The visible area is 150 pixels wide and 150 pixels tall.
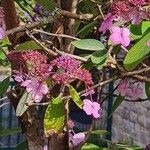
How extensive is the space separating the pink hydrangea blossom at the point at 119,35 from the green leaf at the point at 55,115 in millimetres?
166

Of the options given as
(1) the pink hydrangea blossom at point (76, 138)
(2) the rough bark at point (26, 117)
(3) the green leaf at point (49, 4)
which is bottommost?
(1) the pink hydrangea blossom at point (76, 138)

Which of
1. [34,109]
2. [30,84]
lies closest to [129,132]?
[34,109]

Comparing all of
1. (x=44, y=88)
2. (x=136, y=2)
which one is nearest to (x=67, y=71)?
(x=44, y=88)

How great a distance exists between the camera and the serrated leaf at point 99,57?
1128mm

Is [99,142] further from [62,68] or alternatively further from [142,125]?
[142,125]

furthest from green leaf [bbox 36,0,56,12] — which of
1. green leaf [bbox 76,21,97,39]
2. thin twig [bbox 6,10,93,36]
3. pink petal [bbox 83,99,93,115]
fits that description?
pink petal [bbox 83,99,93,115]

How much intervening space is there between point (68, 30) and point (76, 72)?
30 centimetres

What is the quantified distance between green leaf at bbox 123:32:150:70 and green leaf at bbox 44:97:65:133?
16 centimetres

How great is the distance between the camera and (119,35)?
1080 millimetres

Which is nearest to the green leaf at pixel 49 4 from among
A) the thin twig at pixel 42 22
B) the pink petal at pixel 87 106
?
the thin twig at pixel 42 22

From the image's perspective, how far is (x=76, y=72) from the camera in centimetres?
105

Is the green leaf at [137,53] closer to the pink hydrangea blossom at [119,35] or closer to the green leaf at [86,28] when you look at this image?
the pink hydrangea blossom at [119,35]

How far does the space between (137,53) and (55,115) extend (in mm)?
207

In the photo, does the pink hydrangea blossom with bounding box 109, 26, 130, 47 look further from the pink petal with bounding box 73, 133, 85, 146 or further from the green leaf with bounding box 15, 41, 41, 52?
the pink petal with bounding box 73, 133, 85, 146
